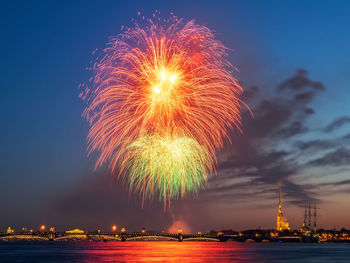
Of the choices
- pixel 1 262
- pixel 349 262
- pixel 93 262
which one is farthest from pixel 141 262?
pixel 349 262

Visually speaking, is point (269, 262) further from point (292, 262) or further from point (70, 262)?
point (70, 262)

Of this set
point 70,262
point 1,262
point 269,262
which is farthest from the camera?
point 269,262

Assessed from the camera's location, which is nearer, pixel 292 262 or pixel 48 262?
pixel 48 262

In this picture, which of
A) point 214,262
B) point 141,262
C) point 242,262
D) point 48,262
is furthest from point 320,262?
point 48,262

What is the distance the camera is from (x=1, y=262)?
83.4 m

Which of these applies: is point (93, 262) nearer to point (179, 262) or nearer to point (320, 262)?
point (179, 262)

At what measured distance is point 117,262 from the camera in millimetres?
86500

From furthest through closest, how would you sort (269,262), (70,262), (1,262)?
1. (269,262)
2. (70,262)
3. (1,262)

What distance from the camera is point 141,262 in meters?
86.8

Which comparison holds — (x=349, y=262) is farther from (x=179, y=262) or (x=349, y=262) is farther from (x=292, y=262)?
(x=179, y=262)

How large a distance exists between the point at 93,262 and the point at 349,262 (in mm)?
57726

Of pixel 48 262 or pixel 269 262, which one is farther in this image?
pixel 269 262

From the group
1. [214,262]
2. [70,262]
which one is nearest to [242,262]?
[214,262]

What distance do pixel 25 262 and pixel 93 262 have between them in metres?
13.4
